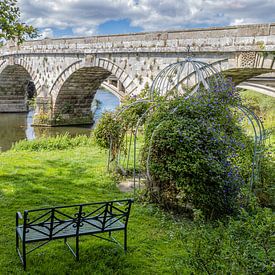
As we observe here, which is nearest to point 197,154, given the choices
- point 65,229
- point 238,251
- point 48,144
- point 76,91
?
point 65,229

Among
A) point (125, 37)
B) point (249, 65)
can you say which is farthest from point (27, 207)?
point (125, 37)

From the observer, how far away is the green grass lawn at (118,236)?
2734mm

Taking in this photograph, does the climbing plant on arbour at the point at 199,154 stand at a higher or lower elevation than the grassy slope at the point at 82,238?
higher

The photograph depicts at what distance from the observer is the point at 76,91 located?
16891mm

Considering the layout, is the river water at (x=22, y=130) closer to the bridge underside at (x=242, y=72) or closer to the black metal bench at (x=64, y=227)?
the bridge underside at (x=242, y=72)

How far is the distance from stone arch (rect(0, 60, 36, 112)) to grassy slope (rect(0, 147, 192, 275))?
1291 cm

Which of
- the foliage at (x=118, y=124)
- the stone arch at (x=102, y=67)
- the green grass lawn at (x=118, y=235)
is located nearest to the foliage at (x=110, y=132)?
the foliage at (x=118, y=124)

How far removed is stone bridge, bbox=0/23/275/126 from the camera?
9.17 metres

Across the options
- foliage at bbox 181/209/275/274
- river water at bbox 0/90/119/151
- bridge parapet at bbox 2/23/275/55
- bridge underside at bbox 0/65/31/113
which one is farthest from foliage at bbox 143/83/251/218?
bridge underside at bbox 0/65/31/113

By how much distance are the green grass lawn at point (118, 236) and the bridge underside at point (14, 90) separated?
13.2 metres

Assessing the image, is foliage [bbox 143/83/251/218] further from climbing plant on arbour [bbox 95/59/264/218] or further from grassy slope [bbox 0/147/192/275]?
grassy slope [bbox 0/147/192/275]

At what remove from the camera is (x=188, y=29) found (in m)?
10.4

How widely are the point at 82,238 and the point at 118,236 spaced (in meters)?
0.44

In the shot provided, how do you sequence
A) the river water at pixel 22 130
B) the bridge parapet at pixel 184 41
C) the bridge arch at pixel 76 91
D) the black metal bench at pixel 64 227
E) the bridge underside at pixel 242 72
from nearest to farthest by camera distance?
1. the black metal bench at pixel 64 227
2. the bridge parapet at pixel 184 41
3. the bridge underside at pixel 242 72
4. the river water at pixel 22 130
5. the bridge arch at pixel 76 91
